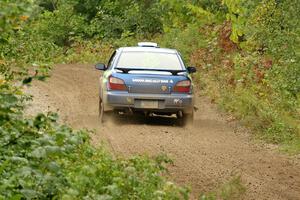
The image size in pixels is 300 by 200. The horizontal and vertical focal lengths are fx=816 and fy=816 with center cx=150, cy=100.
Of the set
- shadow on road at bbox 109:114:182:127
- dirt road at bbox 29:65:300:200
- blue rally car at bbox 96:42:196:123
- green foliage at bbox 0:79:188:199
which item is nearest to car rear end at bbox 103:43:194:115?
blue rally car at bbox 96:42:196:123

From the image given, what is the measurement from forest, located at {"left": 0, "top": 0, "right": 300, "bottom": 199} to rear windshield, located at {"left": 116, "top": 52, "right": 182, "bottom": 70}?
1231 mm

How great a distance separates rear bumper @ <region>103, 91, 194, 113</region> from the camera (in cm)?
1634

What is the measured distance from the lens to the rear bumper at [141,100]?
1634 centimetres

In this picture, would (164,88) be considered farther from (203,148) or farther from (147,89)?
(203,148)

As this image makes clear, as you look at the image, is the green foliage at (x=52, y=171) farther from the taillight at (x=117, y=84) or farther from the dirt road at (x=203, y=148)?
the taillight at (x=117, y=84)

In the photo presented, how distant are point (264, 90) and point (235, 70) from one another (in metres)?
3.65

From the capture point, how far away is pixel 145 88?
1633 centimetres

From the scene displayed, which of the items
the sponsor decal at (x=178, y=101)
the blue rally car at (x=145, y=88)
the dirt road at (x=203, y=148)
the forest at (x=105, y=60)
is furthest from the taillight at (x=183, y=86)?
the forest at (x=105, y=60)

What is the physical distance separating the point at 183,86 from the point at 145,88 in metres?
0.81

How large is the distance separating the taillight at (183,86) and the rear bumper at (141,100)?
0.33 feet

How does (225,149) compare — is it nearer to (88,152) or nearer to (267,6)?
(88,152)

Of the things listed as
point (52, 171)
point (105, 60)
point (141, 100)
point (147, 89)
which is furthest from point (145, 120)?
point (105, 60)

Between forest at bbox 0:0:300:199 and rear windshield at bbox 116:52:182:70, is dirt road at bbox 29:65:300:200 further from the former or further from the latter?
rear windshield at bbox 116:52:182:70

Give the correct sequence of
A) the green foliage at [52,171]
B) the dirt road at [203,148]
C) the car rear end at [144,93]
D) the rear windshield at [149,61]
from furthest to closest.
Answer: the rear windshield at [149,61] → the car rear end at [144,93] → the dirt road at [203,148] → the green foliage at [52,171]
